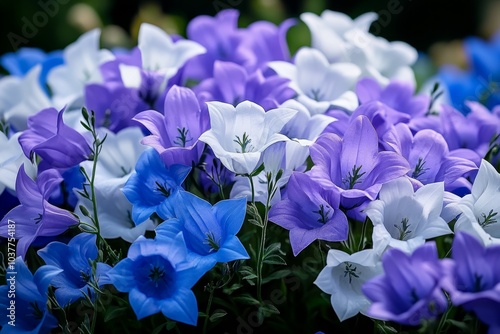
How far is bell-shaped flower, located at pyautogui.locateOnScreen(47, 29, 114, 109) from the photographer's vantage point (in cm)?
118

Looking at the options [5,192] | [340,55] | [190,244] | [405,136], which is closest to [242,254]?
[190,244]

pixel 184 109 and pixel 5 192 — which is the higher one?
pixel 184 109

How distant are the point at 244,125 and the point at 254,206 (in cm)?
12

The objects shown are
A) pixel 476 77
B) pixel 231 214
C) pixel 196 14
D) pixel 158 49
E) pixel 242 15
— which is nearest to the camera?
pixel 231 214

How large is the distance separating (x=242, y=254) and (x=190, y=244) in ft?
0.27

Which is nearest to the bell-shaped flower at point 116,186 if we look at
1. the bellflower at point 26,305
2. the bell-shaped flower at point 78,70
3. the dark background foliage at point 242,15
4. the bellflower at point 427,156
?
the bellflower at point 26,305

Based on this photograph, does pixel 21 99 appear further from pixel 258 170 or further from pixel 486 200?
pixel 486 200

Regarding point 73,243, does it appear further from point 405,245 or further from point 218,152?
point 405,245

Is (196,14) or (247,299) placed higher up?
(247,299)

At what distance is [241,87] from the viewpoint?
3.40 feet

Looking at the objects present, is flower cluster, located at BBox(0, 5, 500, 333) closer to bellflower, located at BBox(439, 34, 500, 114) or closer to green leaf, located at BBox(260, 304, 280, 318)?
green leaf, located at BBox(260, 304, 280, 318)

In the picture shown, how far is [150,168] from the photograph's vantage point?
0.87 meters

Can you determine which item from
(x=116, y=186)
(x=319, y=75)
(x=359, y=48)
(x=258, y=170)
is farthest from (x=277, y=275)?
(x=359, y=48)

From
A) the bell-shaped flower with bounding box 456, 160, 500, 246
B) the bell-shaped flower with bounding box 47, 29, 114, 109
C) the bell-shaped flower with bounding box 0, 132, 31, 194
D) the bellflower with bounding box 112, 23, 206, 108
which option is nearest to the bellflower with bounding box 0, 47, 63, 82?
the bell-shaped flower with bounding box 47, 29, 114, 109
